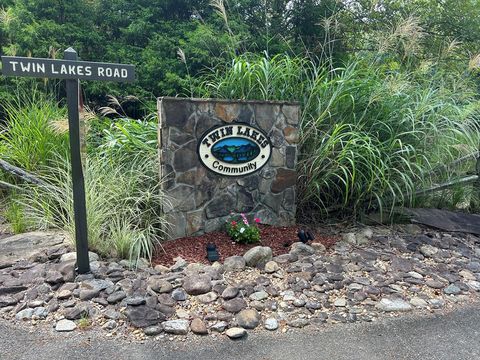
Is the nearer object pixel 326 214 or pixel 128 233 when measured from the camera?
pixel 128 233

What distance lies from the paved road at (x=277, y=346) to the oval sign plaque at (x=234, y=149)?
200 centimetres

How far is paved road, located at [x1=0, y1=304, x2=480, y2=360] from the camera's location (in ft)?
8.20

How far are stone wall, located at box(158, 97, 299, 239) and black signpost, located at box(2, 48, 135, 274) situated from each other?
0.87 m

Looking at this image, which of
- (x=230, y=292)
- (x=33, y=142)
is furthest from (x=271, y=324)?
(x=33, y=142)

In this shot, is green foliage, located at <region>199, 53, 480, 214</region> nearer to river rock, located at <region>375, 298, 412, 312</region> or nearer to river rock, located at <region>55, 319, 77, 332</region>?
river rock, located at <region>375, 298, 412, 312</region>

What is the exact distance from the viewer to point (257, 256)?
12.3ft

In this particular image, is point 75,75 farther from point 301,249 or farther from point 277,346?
point 301,249

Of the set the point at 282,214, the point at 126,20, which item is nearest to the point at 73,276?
the point at 282,214

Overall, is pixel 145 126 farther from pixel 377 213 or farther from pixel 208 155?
pixel 377 213

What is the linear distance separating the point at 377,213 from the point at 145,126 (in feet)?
9.90

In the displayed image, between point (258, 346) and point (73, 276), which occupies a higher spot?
point (73, 276)

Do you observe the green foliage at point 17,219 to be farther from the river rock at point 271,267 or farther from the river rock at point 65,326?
the river rock at point 271,267

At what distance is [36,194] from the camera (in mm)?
4453

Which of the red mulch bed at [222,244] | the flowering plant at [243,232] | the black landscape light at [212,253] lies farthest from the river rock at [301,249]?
the black landscape light at [212,253]
